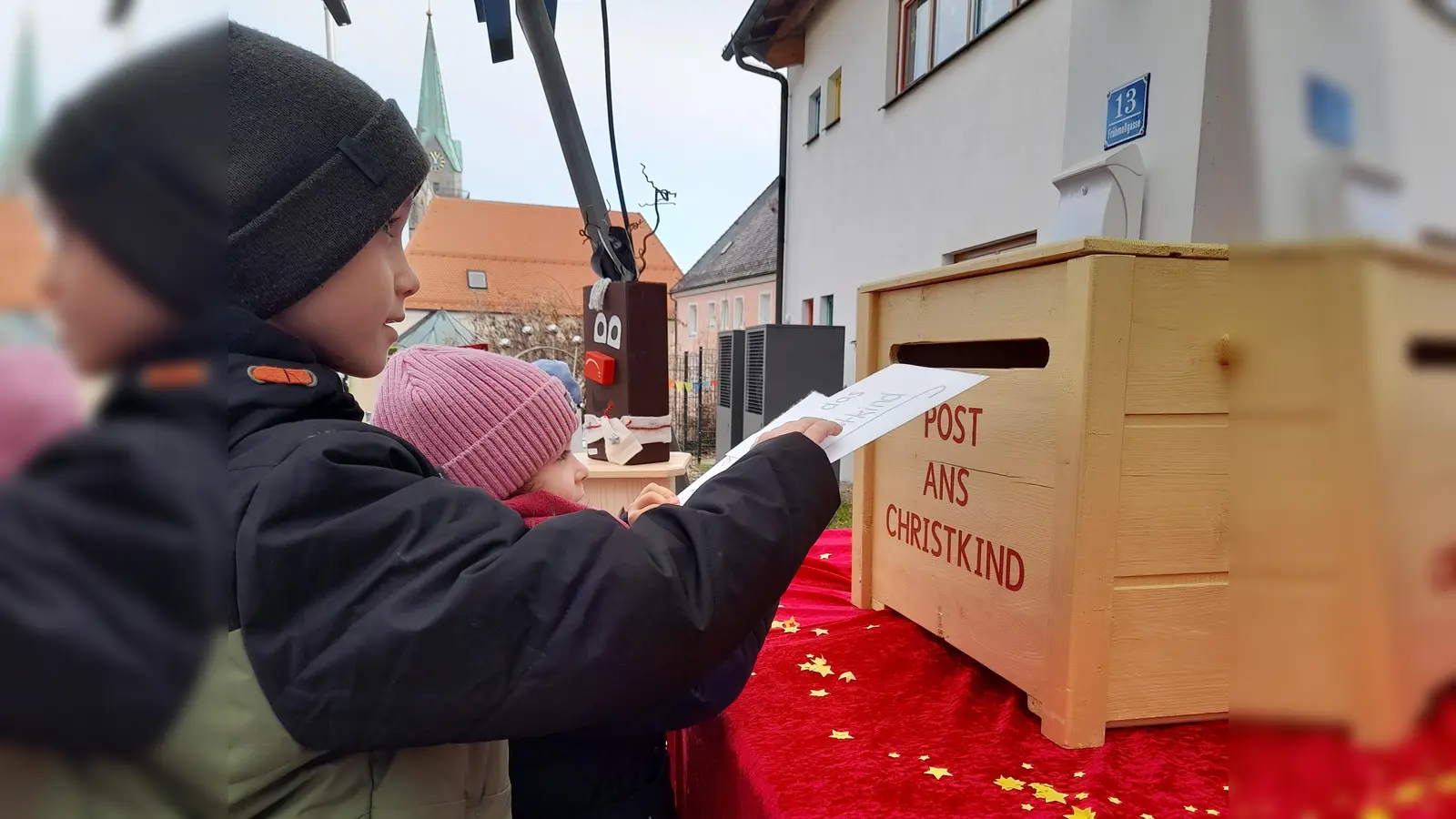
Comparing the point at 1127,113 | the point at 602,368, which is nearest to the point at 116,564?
the point at 1127,113

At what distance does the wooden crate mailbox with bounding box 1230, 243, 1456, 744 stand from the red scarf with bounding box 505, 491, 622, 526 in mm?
743

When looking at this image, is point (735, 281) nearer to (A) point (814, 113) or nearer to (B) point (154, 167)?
(A) point (814, 113)

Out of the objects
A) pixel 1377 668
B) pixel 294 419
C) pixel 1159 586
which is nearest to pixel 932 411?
pixel 1159 586

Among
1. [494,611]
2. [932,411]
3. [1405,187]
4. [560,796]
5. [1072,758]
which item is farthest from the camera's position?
[932,411]

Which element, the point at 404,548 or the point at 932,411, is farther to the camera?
the point at 932,411

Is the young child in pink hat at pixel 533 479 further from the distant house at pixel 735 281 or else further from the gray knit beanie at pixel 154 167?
the distant house at pixel 735 281

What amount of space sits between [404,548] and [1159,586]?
0.70 meters

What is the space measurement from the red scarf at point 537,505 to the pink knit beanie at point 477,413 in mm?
36

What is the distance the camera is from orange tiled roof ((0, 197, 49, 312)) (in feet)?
0.46

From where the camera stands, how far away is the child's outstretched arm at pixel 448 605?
18.9 inches

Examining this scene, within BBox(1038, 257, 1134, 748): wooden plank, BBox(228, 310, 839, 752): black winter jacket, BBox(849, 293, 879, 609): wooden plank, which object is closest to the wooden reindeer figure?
BBox(849, 293, 879, 609): wooden plank

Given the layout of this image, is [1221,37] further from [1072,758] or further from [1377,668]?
[1072,758]

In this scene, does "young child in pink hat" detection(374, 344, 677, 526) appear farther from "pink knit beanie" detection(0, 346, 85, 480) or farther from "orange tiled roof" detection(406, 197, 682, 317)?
"orange tiled roof" detection(406, 197, 682, 317)

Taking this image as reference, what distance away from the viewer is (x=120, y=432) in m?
0.18
